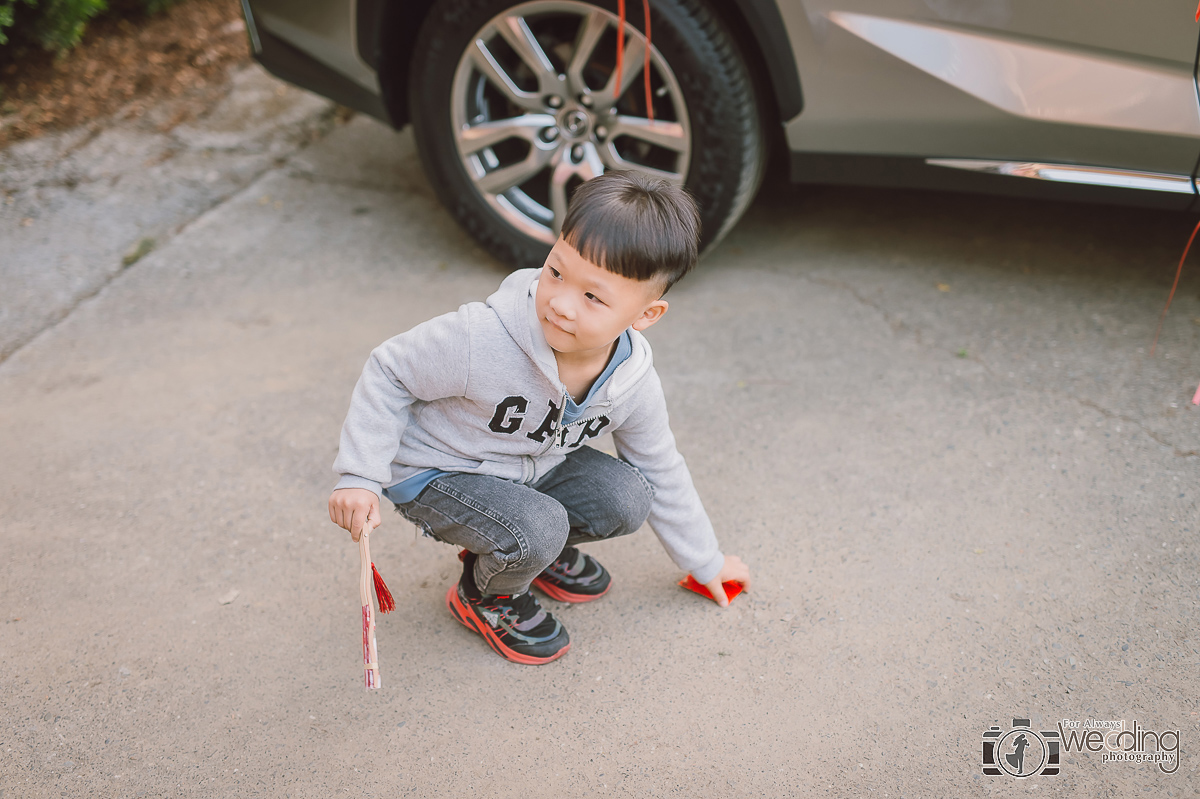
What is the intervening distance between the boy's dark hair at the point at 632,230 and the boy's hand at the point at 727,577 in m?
0.73

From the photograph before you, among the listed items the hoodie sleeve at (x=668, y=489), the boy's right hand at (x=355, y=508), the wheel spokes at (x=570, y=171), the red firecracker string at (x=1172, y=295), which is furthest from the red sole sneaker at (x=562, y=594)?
the red firecracker string at (x=1172, y=295)

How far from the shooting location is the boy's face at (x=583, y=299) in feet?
4.89

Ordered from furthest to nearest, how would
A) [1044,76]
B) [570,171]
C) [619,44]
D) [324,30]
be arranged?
[324,30] → [570,171] → [619,44] → [1044,76]

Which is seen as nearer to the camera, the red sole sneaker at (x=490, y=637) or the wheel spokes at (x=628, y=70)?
the red sole sneaker at (x=490, y=637)

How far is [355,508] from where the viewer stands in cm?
160

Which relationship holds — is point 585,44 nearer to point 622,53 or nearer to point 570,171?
point 622,53

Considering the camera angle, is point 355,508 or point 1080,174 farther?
point 1080,174

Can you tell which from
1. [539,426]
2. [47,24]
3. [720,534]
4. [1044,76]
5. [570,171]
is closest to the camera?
[539,426]

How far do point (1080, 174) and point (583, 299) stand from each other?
1620 millimetres

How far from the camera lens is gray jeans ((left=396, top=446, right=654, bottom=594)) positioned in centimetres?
171

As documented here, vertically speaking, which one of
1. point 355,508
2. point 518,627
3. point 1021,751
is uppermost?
point 355,508

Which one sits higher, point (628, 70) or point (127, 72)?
point (628, 70)

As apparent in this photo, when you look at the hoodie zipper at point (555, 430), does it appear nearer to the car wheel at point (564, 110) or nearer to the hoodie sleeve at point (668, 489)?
the hoodie sleeve at point (668, 489)

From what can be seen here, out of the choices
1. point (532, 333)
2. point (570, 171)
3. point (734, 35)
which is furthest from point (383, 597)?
point (734, 35)
